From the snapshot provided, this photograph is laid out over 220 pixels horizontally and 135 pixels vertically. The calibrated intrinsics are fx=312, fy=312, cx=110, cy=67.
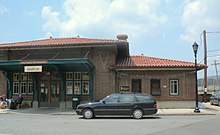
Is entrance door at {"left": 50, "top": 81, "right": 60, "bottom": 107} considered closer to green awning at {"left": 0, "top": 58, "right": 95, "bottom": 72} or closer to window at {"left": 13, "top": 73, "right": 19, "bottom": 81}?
green awning at {"left": 0, "top": 58, "right": 95, "bottom": 72}

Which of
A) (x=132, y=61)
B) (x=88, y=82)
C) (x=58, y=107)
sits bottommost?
(x=58, y=107)

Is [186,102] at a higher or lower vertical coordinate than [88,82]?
lower

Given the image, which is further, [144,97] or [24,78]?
[24,78]

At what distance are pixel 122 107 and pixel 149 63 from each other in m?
9.19

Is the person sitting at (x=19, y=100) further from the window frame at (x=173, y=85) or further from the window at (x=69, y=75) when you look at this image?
the window frame at (x=173, y=85)

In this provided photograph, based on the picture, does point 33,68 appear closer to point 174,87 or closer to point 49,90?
point 49,90

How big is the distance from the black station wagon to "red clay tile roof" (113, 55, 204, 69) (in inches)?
293

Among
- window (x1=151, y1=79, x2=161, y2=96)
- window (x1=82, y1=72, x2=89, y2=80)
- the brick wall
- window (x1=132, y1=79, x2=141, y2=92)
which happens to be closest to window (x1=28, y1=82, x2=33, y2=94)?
window (x1=82, y1=72, x2=89, y2=80)

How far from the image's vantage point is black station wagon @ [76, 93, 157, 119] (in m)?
18.8

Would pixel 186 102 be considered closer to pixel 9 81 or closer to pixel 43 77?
pixel 43 77

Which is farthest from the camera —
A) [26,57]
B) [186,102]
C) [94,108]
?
[26,57]

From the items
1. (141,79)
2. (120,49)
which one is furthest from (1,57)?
(141,79)

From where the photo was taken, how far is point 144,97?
19094mm

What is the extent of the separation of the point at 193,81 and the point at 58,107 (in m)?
11.8
